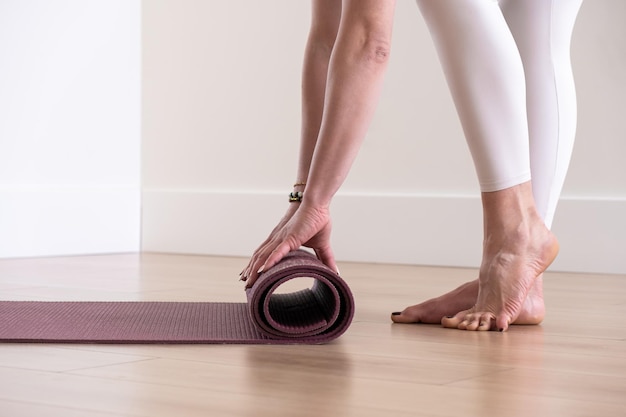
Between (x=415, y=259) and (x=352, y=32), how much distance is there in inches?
60.3

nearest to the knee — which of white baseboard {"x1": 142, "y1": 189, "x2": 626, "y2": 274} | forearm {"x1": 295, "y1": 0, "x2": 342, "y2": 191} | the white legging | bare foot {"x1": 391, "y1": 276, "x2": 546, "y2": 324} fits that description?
the white legging

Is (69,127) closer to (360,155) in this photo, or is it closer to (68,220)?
(68,220)

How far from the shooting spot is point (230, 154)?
3.36m

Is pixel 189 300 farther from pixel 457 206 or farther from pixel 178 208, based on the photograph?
pixel 178 208

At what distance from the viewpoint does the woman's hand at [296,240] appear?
1.42 meters

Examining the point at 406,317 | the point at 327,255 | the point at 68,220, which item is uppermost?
the point at 327,255

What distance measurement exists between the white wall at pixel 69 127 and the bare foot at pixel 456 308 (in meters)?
1.74

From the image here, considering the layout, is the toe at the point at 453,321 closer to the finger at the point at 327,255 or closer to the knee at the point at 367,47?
the finger at the point at 327,255

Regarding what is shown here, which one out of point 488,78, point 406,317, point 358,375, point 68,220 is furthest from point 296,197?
point 68,220

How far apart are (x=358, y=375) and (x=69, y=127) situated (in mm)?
2362

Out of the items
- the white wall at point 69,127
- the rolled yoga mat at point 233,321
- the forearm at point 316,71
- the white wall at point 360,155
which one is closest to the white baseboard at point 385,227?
the white wall at point 360,155

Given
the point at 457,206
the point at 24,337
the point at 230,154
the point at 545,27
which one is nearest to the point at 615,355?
the point at 545,27

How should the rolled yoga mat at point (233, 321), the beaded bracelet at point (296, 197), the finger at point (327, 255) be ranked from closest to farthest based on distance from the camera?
the rolled yoga mat at point (233, 321), the finger at point (327, 255), the beaded bracelet at point (296, 197)

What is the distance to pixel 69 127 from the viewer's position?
321cm
